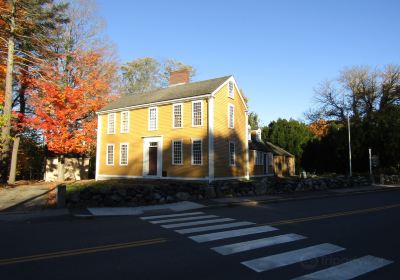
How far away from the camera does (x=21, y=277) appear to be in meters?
5.70

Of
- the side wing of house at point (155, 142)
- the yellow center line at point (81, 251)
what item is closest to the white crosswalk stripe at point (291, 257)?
the yellow center line at point (81, 251)

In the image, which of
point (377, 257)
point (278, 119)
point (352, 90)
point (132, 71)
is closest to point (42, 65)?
point (132, 71)

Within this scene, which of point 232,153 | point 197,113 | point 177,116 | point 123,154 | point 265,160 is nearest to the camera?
point 197,113

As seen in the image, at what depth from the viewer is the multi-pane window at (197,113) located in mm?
26766

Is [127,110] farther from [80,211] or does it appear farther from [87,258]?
[87,258]

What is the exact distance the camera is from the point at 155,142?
2950 centimetres

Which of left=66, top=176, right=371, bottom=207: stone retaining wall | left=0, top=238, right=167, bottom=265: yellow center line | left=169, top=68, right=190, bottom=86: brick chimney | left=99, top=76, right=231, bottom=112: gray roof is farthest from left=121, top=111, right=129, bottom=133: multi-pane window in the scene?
left=0, top=238, right=167, bottom=265: yellow center line

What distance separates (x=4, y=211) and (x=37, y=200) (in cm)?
257

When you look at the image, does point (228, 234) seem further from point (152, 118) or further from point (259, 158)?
point (259, 158)

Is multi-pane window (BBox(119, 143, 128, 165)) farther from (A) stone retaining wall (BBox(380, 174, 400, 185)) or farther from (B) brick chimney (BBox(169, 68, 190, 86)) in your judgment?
(A) stone retaining wall (BBox(380, 174, 400, 185))

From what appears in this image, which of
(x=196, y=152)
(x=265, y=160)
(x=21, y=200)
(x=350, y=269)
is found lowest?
(x=350, y=269)

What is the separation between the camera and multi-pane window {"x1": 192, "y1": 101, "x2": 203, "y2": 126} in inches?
1054

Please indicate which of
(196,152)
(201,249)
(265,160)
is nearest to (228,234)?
(201,249)

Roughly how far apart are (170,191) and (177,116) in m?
12.0
